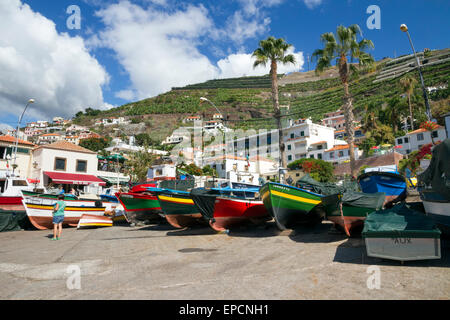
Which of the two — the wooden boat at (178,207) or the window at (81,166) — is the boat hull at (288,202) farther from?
the window at (81,166)

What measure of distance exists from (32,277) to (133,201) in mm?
9623

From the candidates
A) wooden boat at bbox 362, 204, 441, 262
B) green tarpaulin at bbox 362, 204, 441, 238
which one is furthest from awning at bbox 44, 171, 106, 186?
wooden boat at bbox 362, 204, 441, 262

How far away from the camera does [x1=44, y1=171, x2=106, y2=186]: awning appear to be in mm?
31086

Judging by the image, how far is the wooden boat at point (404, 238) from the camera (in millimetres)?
5270

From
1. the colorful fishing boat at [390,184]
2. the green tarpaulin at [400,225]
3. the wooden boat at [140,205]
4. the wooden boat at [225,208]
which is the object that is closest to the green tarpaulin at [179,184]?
the wooden boat at [140,205]

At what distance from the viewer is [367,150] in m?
41.3

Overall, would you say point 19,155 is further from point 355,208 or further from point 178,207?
point 355,208

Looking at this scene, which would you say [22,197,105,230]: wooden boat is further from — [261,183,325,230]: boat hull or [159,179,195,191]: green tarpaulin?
[261,183,325,230]: boat hull

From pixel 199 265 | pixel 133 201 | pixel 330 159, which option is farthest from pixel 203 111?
pixel 199 265

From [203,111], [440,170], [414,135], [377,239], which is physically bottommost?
[377,239]

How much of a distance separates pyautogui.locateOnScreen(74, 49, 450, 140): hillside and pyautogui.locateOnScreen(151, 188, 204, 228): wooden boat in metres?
87.7

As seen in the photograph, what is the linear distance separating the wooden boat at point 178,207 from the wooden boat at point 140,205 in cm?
216

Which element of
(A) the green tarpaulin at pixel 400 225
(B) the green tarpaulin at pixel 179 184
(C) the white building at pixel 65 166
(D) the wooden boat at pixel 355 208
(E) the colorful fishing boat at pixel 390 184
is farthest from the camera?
(C) the white building at pixel 65 166
